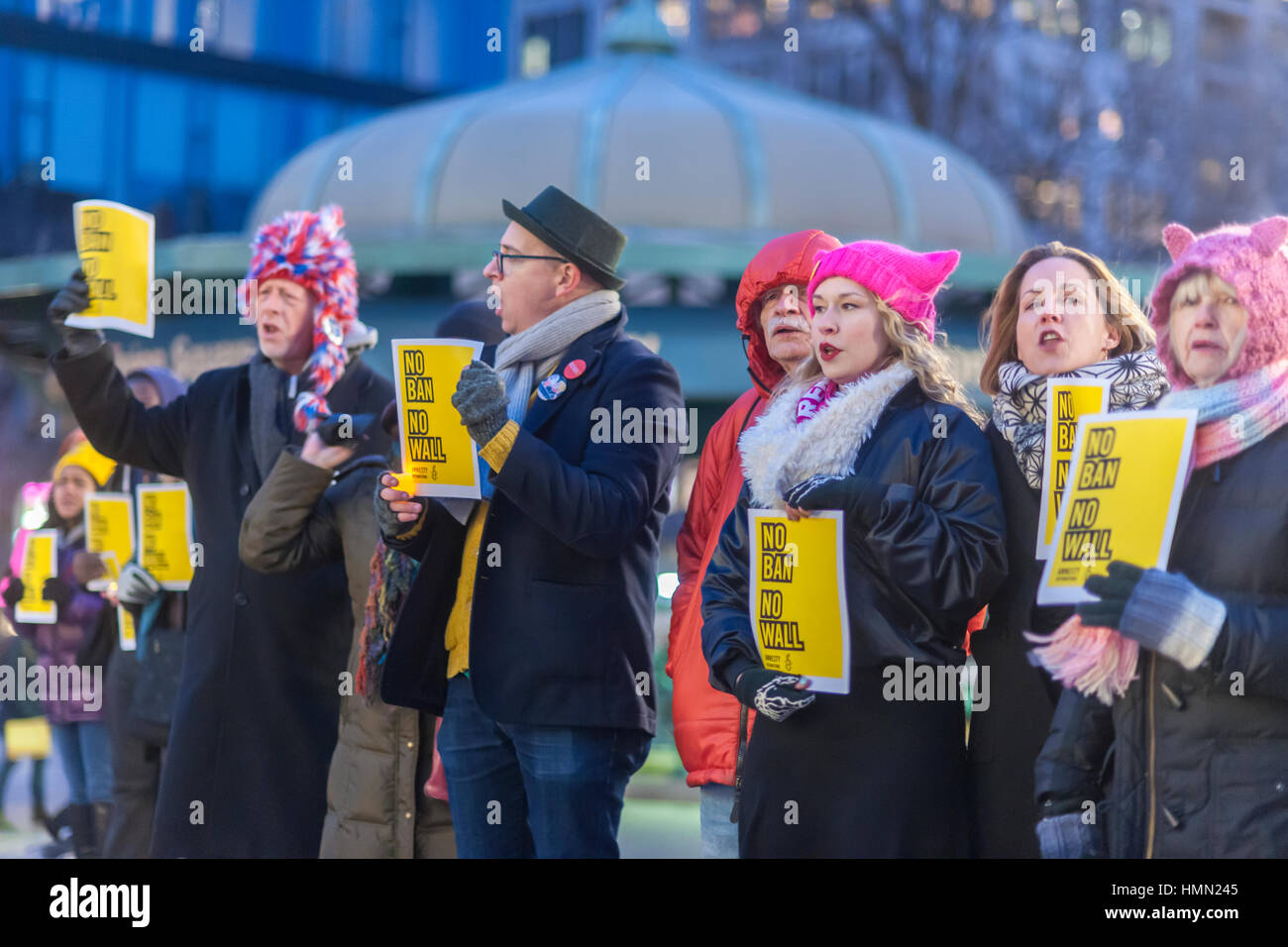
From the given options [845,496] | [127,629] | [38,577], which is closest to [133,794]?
[127,629]

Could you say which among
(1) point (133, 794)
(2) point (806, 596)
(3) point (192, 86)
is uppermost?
(3) point (192, 86)

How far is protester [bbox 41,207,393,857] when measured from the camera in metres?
4.69

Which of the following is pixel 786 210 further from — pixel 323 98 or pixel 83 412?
pixel 323 98

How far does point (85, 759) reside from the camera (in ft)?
22.2

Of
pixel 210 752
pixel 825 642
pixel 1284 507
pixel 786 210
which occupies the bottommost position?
pixel 210 752

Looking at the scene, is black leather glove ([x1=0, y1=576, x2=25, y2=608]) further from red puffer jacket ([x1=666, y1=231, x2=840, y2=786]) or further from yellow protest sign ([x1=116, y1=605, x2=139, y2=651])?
red puffer jacket ([x1=666, y1=231, x2=840, y2=786])

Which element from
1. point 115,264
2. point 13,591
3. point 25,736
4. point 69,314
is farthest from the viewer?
point 25,736

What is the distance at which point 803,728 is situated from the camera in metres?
3.65

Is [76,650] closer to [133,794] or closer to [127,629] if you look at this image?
[127,629]

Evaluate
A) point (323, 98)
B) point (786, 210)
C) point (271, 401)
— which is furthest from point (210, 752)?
point (323, 98)

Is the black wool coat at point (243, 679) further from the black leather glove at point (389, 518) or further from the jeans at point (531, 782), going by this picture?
the jeans at point (531, 782)

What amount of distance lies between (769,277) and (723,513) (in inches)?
24.5
